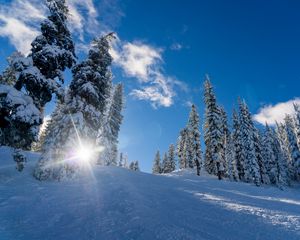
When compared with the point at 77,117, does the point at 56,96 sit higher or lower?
higher

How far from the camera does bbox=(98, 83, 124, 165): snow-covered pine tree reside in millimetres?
41875

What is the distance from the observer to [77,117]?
19594mm

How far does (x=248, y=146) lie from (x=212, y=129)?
1082cm

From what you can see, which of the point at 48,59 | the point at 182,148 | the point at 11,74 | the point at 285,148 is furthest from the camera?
the point at 285,148

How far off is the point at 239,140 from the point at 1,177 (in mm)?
48961

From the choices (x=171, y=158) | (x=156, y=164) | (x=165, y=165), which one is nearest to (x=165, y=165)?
(x=165, y=165)

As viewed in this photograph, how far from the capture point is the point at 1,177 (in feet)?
Result: 51.1

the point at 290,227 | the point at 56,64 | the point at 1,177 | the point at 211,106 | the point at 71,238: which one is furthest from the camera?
the point at 211,106

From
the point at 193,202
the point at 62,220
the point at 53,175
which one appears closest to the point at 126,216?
the point at 62,220

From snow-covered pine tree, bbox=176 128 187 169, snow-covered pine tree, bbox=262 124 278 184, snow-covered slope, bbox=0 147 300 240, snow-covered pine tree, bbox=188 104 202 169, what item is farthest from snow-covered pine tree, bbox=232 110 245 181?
snow-covered slope, bbox=0 147 300 240

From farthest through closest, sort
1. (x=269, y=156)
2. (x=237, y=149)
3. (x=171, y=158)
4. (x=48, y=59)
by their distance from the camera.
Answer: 1. (x=171, y=158)
2. (x=269, y=156)
3. (x=237, y=149)
4. (x=48, y=59)

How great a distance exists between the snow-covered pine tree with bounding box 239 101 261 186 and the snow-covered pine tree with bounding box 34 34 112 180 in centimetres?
3821

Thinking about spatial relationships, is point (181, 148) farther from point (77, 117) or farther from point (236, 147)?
point (77, 117)

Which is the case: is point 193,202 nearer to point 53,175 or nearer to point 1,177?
point 53,175
